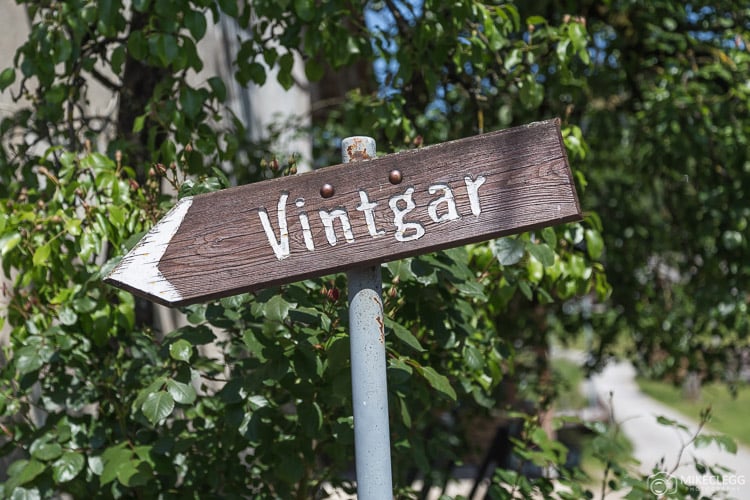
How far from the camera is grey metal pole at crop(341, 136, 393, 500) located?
1590 mm

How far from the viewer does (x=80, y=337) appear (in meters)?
2.58

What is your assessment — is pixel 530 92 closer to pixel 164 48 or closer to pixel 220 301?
pixel 164 48

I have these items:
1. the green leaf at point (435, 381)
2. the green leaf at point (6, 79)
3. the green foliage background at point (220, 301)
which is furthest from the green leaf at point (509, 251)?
the green leaf at point (6, 79)

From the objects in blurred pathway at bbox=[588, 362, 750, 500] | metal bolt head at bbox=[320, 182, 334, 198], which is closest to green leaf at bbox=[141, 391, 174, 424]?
metal bolt head at bbox=[320, 182, 334, 198]

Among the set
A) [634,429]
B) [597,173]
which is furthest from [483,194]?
[634,429]

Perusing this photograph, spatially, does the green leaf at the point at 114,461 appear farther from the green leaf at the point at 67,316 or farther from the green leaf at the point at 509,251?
the green leaf at the point at 509,251

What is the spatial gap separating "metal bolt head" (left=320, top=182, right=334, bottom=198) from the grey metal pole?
150 mm

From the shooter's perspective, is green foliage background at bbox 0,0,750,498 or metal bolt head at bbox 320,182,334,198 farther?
green foliage background at bbox 0,0,750,498

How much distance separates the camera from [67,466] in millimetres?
2410

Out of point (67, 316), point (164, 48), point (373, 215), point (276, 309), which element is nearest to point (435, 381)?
point (276, 309)

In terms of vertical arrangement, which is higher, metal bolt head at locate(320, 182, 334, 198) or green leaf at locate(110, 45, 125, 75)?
green leaf at locate(110, 45, 125, 75)

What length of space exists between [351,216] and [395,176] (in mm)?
111

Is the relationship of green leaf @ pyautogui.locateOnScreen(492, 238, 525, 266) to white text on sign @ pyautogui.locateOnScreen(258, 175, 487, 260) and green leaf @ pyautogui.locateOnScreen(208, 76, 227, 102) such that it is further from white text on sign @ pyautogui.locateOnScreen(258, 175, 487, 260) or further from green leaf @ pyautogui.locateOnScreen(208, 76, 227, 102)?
green leaf @ pyautogui.locateOnScreen(208, 76, 227, 102)

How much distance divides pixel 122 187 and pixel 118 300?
37cm
